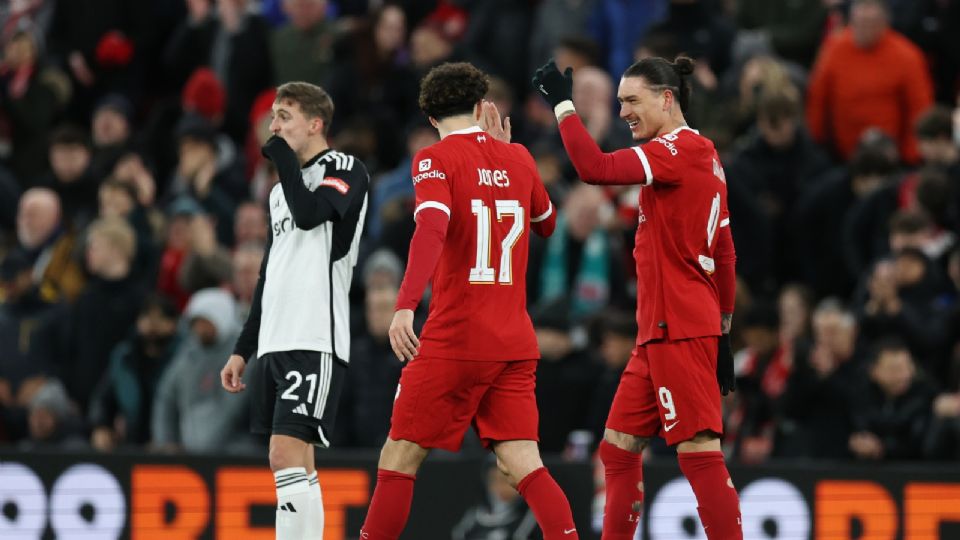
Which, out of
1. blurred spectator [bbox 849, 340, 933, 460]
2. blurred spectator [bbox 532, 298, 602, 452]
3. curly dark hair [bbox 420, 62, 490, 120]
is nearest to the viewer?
curly dark hair [bbox 420, 62, 490, 120]

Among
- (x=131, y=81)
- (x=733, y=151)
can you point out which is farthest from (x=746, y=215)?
(x=131, y=81)

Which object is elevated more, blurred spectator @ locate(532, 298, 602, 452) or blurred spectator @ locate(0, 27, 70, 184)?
blurred spectator @ locate(0, 27, 70, 184)

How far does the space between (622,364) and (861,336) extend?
1791 millimetres

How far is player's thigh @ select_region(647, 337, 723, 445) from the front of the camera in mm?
8266

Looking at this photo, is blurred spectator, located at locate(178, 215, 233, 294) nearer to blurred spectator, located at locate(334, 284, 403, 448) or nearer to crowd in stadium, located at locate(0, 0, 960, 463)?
crowd in stadium, located at locate(0, 0, 960, 463)

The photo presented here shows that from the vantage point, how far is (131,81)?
19109mm

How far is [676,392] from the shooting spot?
8.27 metres

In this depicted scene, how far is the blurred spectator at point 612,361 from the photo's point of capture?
40.9 ft

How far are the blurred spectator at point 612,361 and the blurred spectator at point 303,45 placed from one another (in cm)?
582

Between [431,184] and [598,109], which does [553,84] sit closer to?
[431,184]

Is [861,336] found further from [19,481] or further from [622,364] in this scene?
[19,481]

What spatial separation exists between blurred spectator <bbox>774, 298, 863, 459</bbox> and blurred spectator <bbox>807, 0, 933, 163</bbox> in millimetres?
2884

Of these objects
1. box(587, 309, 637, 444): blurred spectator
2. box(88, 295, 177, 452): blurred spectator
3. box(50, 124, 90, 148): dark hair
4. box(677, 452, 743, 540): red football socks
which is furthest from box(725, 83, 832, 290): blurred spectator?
box(50, 124, 90, 148): dark hair

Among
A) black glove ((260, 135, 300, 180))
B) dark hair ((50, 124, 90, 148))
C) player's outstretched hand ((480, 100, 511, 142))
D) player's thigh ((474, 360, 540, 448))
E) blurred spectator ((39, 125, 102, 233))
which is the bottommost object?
player's thigh ((474, 360, 540, 448))
